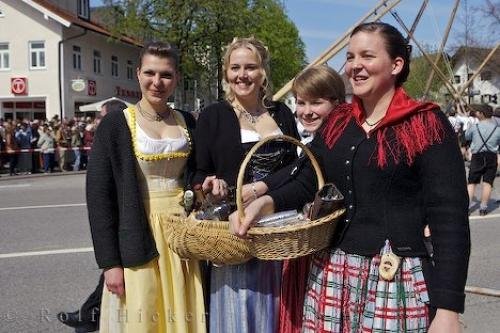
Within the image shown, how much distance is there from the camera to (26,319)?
15.4ft

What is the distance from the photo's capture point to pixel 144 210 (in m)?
2.87

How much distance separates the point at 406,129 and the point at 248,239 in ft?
2.42

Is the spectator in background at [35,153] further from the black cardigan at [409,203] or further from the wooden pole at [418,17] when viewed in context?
the black cardigan at [409,203]

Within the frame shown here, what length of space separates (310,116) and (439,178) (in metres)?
1.28

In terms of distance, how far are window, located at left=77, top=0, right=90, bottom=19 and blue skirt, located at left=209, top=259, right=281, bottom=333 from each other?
36435 millimetres

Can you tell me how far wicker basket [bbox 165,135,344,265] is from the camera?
2174mm

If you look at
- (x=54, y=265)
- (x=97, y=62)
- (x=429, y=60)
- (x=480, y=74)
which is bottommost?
(x=54, y=265)

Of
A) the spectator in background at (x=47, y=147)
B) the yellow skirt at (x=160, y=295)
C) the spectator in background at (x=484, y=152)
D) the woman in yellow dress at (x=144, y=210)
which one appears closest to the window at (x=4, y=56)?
the spectator in background at (x=47, y=147)

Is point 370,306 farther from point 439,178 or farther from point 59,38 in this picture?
point 59,38

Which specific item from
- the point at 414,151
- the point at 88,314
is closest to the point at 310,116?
the point at 414,151

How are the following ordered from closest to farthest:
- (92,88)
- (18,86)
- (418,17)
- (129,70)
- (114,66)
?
1. (418,17)
2. (18,86)
3. (92,88)
4. (114,66)
5. (129,70)

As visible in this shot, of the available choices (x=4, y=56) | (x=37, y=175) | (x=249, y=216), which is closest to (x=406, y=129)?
(x=249, y=216)

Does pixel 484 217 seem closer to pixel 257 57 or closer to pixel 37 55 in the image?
pixel 257 57

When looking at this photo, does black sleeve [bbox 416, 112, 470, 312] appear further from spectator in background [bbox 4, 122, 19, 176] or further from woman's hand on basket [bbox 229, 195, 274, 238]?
spectator in background [bbox 4, 122, 19, 176]
